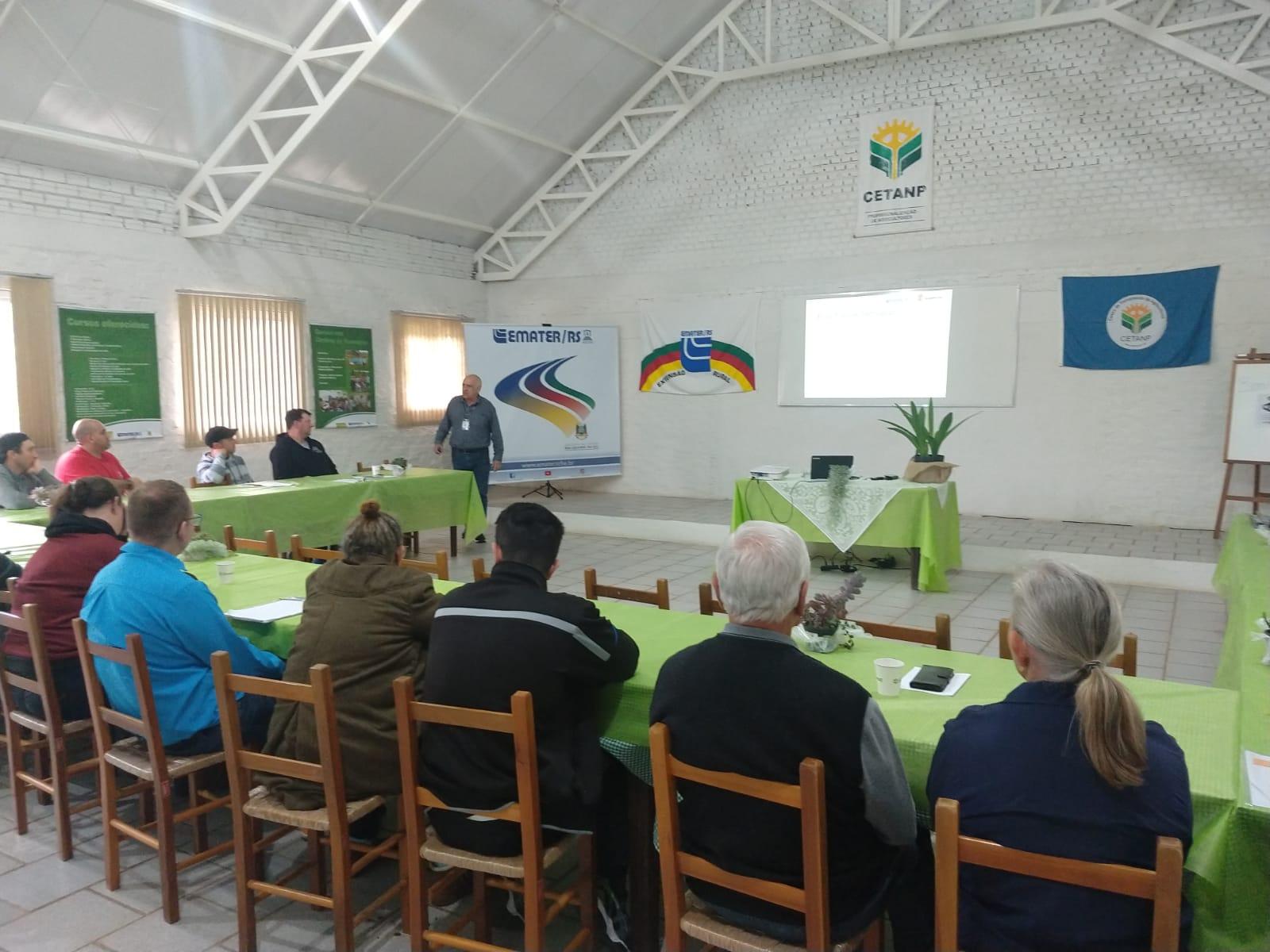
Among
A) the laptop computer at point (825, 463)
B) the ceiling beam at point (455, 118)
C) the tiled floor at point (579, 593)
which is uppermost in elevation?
the ceiling beam at point (455, 118)

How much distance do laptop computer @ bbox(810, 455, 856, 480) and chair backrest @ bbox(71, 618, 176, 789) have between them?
15.2ft

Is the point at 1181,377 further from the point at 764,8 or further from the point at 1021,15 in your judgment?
the point at 764,8

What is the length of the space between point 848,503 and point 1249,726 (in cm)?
401

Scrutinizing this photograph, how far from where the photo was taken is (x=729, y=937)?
1568mm

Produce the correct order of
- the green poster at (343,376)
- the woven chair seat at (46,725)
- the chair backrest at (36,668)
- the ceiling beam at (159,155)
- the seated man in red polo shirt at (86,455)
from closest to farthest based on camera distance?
1. the chair backrest at (36,668)
2. the woven chair seat at (46,725)
3. the seated man in red polo shirt at (86,455)
4. the ceiling beam at (159,155)
5. the green poster at (343,376)

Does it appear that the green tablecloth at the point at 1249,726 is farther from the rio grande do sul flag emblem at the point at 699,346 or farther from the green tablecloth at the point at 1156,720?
the rio grande do sul flag emblem at the point at 699,346

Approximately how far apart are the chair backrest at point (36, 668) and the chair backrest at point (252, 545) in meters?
1.20

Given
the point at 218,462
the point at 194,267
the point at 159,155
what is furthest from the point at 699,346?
the point at 159,155

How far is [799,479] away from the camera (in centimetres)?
615

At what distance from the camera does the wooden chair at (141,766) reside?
2168 millimetres

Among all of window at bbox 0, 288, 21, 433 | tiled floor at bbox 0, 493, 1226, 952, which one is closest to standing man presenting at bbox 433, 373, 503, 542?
tiled floor at bbox 0, 493, 1226, 952

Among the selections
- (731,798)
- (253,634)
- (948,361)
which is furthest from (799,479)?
(731,798)

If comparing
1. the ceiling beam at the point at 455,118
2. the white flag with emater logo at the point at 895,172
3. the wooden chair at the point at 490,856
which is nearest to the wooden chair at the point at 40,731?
the wooden chair at the point at 490,856

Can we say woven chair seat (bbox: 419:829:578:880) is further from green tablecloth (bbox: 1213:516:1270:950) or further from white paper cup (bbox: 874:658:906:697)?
green tablecloth (bbox: 1213:516:1270:950)
